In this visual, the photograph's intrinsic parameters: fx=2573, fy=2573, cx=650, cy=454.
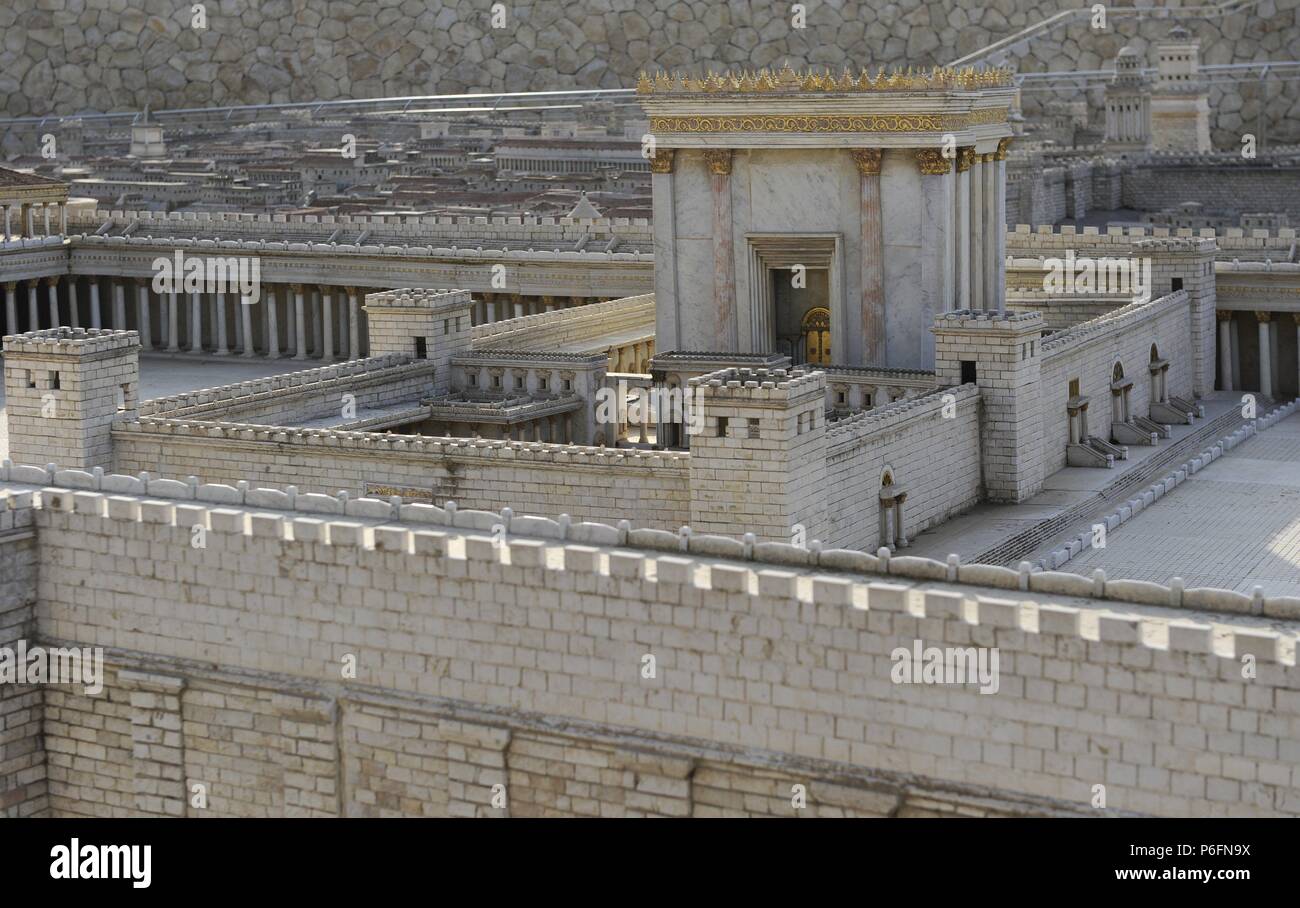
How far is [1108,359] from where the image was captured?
45469 millimetres

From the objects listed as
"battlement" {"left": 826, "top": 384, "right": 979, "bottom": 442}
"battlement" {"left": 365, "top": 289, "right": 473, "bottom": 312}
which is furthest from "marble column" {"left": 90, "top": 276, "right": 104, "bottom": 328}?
"battlement" {"left": 826, "top": 384, "right": 979, "bottom": 442}

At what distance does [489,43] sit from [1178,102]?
40.6 meters

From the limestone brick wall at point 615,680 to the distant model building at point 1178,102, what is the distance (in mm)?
66658

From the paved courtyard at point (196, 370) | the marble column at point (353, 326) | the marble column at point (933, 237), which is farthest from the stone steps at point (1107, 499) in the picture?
the marble column at point (353, 326)

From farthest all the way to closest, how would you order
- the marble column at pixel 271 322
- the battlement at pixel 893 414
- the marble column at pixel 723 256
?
the marble column at pixel 271 322
the marble column at pixel 723 256
the battlement at pixel 893 414

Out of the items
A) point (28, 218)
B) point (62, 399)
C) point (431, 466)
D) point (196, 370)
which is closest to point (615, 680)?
point (431, 466)

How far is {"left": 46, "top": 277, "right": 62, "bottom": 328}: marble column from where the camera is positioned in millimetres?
64375

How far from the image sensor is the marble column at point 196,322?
63.4m

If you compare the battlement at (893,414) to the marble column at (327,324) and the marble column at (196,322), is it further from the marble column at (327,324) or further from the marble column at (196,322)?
the marble column at (196,322)

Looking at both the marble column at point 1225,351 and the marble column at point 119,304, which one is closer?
the marble column at point 1225,351

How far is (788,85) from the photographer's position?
147 ft
